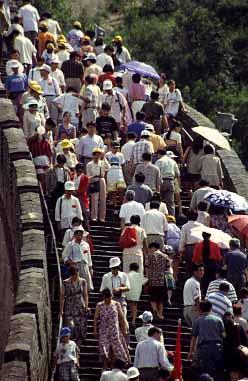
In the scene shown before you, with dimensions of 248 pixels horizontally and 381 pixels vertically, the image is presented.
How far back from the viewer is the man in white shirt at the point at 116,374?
2962 cm

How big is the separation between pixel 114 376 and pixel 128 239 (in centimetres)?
440

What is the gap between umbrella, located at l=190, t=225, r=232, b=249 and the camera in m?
33.5

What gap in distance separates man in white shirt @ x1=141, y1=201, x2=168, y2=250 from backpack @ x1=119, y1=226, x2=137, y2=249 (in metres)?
0.46

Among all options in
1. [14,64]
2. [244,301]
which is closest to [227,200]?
[244,301]

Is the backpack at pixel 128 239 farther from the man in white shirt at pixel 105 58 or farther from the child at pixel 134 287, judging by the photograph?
the man in white shirt at pixel 105 58

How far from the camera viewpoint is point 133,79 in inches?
1668

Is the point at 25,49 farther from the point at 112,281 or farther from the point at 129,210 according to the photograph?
the point at 112,281

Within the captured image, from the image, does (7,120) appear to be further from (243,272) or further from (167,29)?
(167,29)

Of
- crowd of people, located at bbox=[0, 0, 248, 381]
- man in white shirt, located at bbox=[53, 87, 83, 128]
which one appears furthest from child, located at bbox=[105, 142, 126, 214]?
man in white shirt, located at bbox=[53, 87, 83, 128]

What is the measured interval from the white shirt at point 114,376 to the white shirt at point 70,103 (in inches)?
418

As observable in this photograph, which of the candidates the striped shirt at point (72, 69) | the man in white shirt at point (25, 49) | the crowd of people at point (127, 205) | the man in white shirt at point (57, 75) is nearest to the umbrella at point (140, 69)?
the crowd of people at point (127, 205)

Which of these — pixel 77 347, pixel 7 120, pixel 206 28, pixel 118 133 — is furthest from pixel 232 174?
pixel 206 28

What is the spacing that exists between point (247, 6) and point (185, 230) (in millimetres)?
35946

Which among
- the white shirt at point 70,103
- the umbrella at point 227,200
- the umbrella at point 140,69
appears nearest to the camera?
the umbrella at point 227,200
